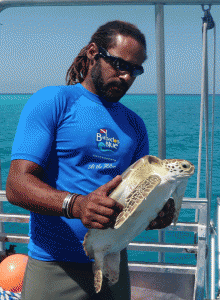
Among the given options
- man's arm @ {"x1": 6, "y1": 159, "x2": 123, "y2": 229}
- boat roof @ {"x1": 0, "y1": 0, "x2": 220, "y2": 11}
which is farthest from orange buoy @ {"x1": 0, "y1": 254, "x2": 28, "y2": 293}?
boat roof @ {"x1": 0, "y1": 0, "x2": 220, "y2": 11}

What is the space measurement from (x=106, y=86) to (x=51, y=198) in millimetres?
483

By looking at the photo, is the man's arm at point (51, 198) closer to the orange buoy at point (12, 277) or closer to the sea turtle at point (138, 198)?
the sea turtle at point (138, 198)

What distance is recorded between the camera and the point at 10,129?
2264 centimetres

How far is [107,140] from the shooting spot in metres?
1.17

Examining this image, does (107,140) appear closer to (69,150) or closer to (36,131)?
(69,150)

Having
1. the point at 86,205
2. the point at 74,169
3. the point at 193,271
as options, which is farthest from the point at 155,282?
the point at 86,205

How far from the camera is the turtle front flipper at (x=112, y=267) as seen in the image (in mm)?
1174

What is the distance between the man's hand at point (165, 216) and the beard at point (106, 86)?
428 millimetres

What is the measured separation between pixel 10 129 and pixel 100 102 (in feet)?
73.7

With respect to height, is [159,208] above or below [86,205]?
below

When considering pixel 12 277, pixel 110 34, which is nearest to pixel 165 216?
pixel 110 34

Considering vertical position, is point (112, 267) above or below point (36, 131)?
below

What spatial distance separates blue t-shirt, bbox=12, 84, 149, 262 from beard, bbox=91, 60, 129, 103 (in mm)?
38

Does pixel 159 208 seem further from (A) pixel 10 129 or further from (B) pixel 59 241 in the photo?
(A) pixel 10 129
